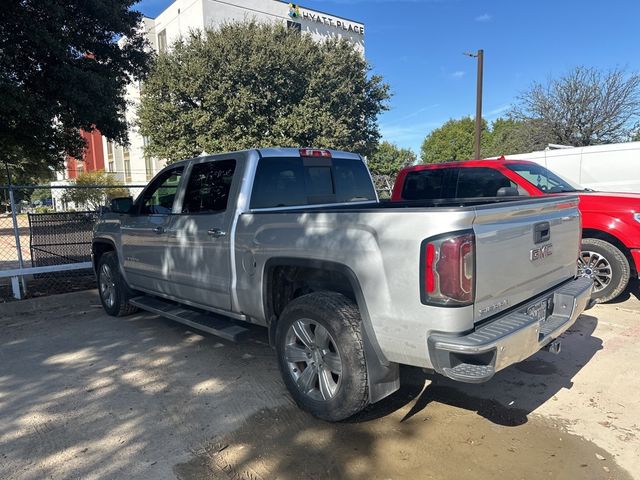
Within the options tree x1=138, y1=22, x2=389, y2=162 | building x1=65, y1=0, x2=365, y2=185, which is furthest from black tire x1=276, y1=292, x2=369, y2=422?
building x1=65, y1=0, x2=365, y2=185

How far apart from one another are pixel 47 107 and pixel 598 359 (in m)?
8.73

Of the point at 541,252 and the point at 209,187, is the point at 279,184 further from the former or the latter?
the point at 541,252

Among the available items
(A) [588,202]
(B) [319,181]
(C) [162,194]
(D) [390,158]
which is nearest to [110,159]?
(D) [390,158]

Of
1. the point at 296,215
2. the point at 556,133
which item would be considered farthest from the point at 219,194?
the point at 556,133

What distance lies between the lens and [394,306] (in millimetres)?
2746

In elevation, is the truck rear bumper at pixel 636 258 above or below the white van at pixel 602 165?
below

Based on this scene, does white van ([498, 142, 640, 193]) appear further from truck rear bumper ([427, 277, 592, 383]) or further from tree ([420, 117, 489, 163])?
tree ([420, 117, 489, 163])

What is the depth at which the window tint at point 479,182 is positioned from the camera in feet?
22.7

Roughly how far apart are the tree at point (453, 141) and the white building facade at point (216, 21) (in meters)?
18.5

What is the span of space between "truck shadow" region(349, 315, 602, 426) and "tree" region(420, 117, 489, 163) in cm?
4914

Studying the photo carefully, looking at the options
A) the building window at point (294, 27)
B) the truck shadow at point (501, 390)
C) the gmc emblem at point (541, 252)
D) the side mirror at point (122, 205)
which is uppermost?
the building window at point (294, 27)

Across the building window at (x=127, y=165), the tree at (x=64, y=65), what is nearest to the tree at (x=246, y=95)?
the tree at (x=64, y=65)

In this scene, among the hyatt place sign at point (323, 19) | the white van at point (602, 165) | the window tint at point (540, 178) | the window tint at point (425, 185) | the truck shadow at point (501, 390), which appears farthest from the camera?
the hyatt place sign at point (323, 19)

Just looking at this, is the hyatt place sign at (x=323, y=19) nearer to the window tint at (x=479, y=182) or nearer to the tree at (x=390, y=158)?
the tree at (x=390, y=158)
